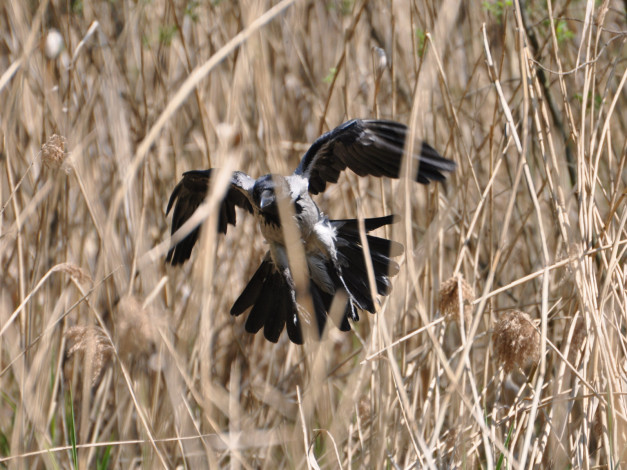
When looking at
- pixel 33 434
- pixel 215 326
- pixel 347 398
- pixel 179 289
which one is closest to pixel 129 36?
pixel 179 289

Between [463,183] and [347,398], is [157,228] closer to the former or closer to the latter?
[463,183]

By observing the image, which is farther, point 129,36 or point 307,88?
point 307,88

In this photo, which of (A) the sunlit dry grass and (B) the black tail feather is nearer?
(A) the sunlit dry grass

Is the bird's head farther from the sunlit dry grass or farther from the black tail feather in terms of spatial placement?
the black tail feather

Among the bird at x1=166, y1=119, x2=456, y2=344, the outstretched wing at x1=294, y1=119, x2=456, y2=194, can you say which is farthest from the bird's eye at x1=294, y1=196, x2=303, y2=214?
the outstretched wing at x1=294, y1=119, x2=456, y2=194

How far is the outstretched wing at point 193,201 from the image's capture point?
2658mm

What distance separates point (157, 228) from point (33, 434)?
107 cm

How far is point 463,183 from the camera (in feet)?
8.08

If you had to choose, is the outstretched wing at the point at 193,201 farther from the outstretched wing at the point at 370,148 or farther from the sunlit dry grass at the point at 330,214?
the outstretched wing at the point at 370,148

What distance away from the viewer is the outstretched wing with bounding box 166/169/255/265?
Result: 105 inches

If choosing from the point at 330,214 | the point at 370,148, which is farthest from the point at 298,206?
the point at 330,214

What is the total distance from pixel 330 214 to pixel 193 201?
76 centimetres

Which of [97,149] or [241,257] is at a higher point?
[97,149]

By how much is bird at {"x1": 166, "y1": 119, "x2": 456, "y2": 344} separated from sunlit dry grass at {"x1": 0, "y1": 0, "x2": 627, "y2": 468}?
12cm
